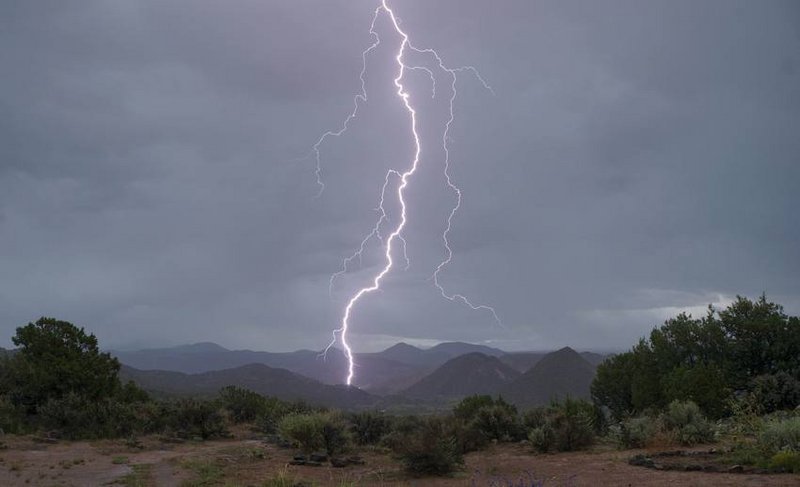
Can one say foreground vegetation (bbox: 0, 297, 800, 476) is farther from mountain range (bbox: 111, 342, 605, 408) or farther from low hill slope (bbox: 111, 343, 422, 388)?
low hill slope (bbox: 111, 343, 422, 388)

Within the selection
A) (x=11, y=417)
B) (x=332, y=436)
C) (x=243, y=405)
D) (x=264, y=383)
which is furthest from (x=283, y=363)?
(x=332, y=436)

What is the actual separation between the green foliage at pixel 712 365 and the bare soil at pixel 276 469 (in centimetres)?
837

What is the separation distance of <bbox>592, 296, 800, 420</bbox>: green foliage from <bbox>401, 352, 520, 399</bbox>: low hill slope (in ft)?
205

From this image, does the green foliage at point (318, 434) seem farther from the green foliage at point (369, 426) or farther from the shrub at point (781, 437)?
the shrub at point (781, 437)

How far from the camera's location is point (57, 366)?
24.3 metres

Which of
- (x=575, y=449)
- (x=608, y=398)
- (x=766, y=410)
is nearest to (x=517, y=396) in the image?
(x=608, y=398)

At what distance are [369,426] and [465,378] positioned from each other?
80851mm

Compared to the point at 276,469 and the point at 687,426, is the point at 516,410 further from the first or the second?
the point at 276,469

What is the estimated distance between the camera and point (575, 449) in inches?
603

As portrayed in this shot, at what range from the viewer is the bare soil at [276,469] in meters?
10.5

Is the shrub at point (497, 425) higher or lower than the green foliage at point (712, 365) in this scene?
lower

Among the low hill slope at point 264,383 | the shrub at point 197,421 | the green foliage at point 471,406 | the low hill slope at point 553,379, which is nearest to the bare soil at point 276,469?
the shrub at point 197,421

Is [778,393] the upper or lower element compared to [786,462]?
upper

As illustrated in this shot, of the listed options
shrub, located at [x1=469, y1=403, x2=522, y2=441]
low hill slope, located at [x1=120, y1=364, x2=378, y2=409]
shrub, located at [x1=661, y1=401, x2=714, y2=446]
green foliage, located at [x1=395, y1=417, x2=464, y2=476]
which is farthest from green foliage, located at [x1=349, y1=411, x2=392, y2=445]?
low hill slope, located at [x1=120, y1=364, x2=378, y2=409]
